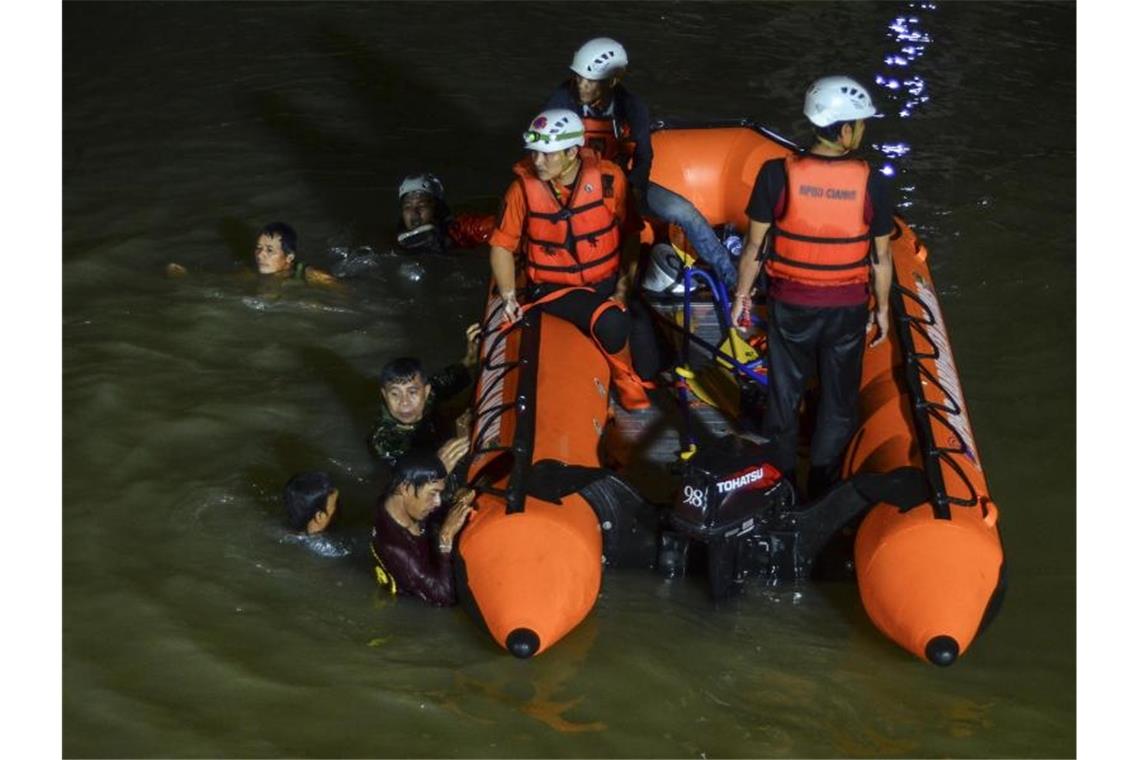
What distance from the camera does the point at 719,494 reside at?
4.15 meters

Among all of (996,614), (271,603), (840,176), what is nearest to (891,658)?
(996,614)

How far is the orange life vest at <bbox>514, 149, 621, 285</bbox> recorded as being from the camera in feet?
16.0

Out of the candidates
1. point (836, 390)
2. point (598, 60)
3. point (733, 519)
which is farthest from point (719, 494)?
point (598, 60)

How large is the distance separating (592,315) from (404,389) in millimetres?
627

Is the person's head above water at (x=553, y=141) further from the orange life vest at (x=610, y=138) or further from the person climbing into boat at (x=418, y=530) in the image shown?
the person climbing into boat at (x=418, y=530)

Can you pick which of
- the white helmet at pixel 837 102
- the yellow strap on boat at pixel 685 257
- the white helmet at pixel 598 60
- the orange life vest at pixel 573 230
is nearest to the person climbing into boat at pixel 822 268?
the white helmet at pixel 837 102

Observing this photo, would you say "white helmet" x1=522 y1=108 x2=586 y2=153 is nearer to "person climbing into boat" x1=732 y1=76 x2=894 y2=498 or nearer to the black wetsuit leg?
"person climbing into boat" x1=732 y1=76 x2=894 y2=498

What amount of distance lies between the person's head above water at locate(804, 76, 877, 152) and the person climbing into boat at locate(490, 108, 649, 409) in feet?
2.75

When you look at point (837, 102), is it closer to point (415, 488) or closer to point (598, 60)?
point (415, 488)

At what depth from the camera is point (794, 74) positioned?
8648 millimetres

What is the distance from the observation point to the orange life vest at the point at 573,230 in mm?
4879

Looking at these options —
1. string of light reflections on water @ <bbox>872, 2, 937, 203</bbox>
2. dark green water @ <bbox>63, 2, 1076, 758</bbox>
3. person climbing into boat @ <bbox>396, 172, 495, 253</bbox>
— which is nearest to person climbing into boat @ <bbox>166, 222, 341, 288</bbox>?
dark green water @ <bbox>63, 2, 1076, 758</bbox>

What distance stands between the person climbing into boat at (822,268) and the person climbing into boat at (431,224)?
82.9 inches

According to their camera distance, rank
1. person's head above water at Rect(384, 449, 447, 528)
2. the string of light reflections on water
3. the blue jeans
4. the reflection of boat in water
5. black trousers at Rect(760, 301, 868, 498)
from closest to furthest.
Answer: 1. the reflection of boat in water
2. person's head above water at Rect(384, 449, 447, 528)
3. black trousers at Rect(760, 301, 868, 498)
4. the blue jeans
5. the string of light reflections on water
